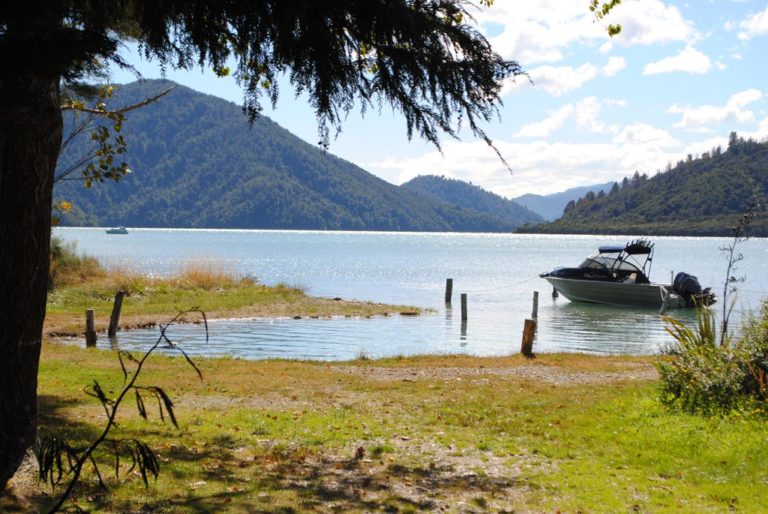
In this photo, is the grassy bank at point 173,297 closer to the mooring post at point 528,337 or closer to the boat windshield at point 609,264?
the boat windshield at point 609,264

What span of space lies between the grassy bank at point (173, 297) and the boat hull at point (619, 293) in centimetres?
1239

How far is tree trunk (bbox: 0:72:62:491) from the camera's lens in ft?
20.0

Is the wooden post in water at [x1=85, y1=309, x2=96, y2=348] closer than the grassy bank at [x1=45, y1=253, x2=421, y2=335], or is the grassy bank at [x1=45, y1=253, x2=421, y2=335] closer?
the wooden post in water at [x1=85, y1=309, x2=96, y2=348]

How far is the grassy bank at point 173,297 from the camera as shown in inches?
1180

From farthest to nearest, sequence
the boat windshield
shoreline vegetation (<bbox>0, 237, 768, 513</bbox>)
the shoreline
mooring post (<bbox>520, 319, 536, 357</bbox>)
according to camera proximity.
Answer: the boat windshield, the shoreline, mooring post (<bbox>520, 319, 536, 357</bbox>), shoreline vegetation (<bbox>0, 237, 768, 513</bbox>)

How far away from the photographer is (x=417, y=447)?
344 inches

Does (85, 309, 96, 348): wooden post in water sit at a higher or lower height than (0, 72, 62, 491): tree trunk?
lower

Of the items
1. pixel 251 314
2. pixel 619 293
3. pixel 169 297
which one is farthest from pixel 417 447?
pixel 619 293

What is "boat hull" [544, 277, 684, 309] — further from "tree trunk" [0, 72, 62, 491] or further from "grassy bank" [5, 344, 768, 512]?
"tree trunk" [0, 72, 62, 491]

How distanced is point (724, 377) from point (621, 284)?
32.6 meters

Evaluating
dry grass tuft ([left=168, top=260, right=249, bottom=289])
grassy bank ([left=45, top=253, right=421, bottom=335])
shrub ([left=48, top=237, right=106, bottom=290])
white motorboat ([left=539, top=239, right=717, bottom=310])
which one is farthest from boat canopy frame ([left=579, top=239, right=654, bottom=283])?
shrub ([left=48, top=237, right=106, bottom=290])

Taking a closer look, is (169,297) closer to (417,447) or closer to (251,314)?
(251,314)

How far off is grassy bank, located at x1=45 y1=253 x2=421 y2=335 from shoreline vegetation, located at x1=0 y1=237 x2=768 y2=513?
15.7 m

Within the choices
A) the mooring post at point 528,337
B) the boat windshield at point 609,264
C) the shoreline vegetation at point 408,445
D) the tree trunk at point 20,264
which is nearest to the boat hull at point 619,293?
the boat windshield at point 609,264
